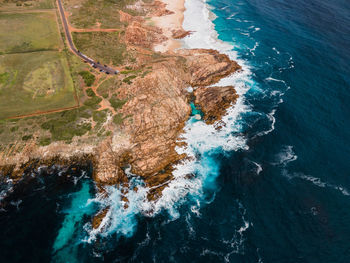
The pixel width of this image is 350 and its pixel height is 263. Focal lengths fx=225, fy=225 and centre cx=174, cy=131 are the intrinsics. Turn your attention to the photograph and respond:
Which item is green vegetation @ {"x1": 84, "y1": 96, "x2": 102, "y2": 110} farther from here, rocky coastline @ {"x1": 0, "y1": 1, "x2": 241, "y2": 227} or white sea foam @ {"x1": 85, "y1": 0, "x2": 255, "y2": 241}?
white sea foam @ {"x1": 85, "y1": 0, "x2": 255, "y2": 241}

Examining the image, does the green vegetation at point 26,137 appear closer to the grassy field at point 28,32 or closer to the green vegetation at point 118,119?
the green vegetation at point 118,119

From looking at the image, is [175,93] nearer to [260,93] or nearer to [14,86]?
[260,93]

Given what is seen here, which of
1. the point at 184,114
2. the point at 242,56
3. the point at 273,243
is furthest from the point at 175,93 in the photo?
the point at 273,243

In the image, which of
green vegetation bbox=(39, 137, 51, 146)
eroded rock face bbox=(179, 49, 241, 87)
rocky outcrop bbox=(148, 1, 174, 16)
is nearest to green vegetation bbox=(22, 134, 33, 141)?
green vegetation bbox=(39, 137, 51, 146)

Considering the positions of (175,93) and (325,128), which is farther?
(175,93)

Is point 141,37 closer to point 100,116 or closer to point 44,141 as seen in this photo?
point 100,116

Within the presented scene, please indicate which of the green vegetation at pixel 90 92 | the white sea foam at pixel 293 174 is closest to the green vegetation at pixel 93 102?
the green vegetation at pixel 90 92

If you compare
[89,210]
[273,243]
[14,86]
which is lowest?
[89,210]
